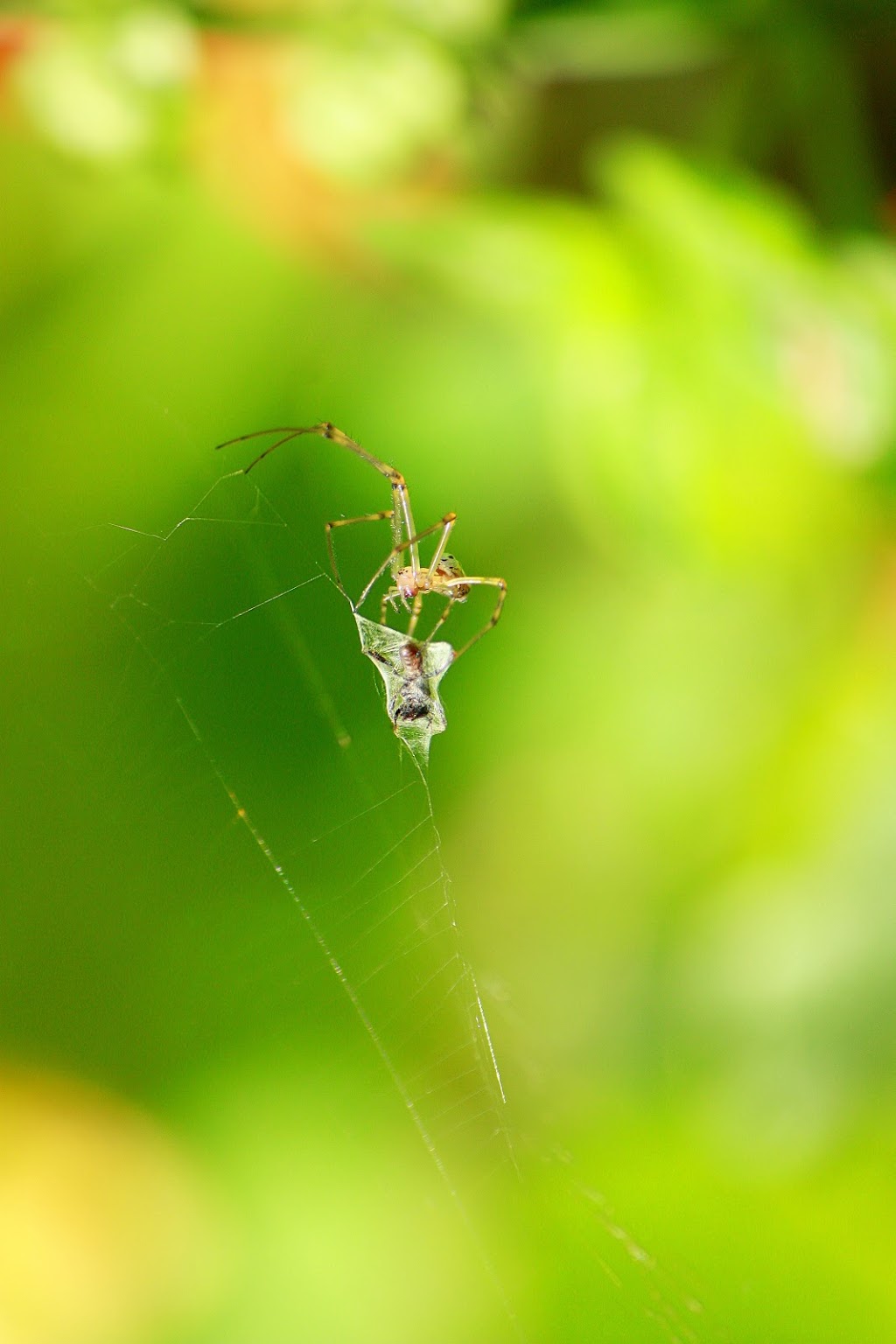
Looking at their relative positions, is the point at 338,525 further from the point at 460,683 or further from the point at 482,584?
the point at 460,683

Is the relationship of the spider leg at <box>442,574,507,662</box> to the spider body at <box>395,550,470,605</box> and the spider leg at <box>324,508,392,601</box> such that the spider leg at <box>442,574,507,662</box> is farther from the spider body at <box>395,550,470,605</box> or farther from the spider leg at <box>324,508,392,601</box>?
the spider leg at <box>324,508,392,601</box>

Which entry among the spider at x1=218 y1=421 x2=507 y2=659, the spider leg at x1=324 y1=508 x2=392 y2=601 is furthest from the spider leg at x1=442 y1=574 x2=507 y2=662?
the spider leg at x1=324 y1=508 x2=392 y2=601

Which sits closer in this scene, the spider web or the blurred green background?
the spider web

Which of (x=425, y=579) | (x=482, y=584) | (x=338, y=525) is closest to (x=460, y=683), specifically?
(x=482, y=584)

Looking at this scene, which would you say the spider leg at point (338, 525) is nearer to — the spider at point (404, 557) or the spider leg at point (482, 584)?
the spider at point (404, 557)

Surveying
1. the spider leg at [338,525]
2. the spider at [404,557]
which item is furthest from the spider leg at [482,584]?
the spider leg at [338,525]

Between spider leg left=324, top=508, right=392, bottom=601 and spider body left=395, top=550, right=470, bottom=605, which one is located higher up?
spider leg left=324, top=508, right=392, bottom=601

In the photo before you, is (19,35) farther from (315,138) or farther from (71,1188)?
(71,1188)

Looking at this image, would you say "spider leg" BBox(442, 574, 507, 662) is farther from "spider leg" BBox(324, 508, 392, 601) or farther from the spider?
"spider leg" BBox(324, 508, 392, 601)
